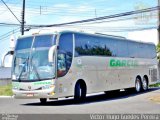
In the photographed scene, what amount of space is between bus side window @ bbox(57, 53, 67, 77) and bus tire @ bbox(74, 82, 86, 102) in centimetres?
133

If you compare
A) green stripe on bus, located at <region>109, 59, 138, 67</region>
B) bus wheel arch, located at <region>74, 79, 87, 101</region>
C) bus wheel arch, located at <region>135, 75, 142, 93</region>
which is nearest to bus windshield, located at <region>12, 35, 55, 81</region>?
bus wheel arch, located at <region>74, 79, 87, 101</region>

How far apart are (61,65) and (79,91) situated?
6.31 feet

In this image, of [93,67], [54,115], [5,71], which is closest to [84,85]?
[93,67]

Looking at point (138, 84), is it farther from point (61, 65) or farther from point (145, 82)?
point (61, 65)

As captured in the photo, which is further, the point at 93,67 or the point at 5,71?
the point at 5,71

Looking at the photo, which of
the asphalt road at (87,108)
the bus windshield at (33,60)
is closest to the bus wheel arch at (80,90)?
the asphalt road at (87,108)

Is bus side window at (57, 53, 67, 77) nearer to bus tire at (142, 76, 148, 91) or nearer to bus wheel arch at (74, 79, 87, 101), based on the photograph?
bus wheel arch at (74, 79, 87, 101)

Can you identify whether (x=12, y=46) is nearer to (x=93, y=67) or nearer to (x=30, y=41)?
(x=30, y=41)

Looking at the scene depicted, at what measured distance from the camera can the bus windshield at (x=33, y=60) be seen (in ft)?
62.1

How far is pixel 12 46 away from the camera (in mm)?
21344

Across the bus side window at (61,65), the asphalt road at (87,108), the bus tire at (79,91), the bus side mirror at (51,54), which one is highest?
the bus side mirror at (51,54)

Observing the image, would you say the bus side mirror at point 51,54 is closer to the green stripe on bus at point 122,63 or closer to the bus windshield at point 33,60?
the bus windshield at point 33,60

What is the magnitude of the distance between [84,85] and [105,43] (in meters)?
3.22

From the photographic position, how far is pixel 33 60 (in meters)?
19.2
